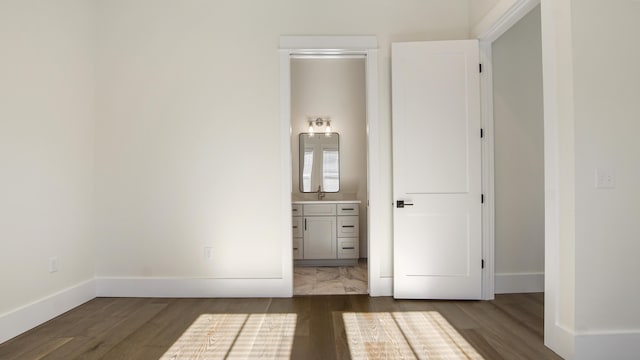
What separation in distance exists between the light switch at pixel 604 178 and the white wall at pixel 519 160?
50.8 inches

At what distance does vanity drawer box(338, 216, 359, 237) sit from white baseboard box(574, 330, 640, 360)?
3043 millimetres

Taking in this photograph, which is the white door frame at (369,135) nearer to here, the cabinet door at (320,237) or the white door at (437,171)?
the white door at (437,171)

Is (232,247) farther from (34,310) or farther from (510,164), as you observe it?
(510,164)

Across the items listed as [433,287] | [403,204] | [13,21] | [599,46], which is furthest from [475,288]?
[13,21]

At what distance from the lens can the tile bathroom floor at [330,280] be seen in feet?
12.0

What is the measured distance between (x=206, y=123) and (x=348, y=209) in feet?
7.59

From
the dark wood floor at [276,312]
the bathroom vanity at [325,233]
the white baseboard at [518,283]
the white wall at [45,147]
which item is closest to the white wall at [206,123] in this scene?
the white wall at [45,147]

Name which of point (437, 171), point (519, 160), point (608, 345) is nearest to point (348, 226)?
point (437, 171)

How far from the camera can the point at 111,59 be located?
347cm

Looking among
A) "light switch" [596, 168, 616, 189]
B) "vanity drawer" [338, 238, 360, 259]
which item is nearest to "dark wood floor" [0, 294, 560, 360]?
"light switch" [596, 168, 616, 189]

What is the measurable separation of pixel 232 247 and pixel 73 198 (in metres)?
1.45

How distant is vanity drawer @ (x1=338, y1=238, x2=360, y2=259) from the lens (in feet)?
16.2

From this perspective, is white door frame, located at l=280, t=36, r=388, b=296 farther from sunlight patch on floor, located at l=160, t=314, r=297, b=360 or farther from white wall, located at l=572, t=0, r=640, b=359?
white wall, located at l=572, t=0, r=640, b=359

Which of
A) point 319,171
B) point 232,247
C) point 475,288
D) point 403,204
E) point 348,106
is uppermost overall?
point 348,106
